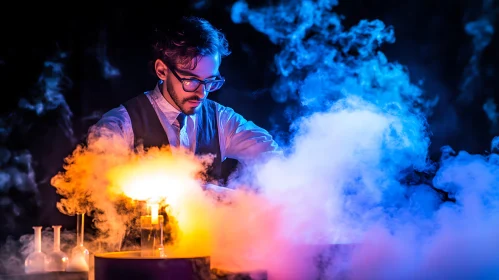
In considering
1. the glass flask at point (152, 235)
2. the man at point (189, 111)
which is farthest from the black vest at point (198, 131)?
the glass flask at point (152, 235)

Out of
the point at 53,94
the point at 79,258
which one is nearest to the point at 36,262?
the point at 79,258

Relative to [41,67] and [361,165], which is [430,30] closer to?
[361,165]

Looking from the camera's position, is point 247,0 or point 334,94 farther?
point 247,0

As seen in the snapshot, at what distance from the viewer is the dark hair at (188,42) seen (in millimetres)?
3865

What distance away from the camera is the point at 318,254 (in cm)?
305

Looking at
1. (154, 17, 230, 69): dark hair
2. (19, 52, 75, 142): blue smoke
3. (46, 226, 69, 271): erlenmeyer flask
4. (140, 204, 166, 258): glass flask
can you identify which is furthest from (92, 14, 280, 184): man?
(140, 204, 166, 258): glass flask

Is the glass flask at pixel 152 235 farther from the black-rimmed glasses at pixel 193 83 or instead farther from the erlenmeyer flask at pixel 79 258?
the black-rimmed glasses at pixel 193 83

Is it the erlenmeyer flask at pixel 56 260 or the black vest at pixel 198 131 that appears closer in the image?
the erlenmeyer flask at pixel 56 260

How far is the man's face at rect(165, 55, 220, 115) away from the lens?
3.86 meters

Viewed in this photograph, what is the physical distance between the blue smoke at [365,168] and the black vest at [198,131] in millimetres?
A: 350

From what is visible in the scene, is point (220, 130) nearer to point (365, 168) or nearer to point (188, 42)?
point (188, 42)

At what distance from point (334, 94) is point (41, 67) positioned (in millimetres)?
1849

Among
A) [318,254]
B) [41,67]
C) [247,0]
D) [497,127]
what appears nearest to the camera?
[318,254]

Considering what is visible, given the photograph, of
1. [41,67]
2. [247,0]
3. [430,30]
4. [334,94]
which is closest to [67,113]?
[41,67]
